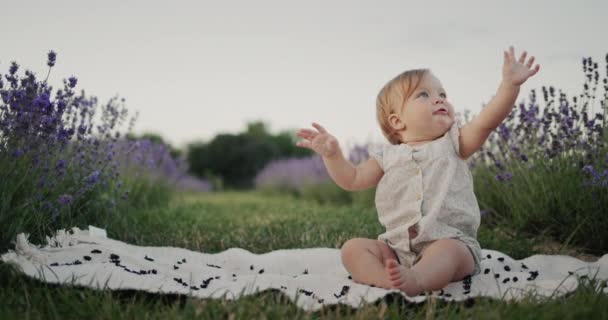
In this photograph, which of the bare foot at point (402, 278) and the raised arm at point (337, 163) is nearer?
the bare foot at point (402, 278)

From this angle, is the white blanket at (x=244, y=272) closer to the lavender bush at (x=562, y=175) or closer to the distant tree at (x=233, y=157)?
the lavender bush at (x=562, y=175)

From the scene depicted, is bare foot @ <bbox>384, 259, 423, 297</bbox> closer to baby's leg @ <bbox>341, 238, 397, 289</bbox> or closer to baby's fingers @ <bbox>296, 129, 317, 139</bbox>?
baby's leg @ <bbox>341, 238, 397, 289</bbox>

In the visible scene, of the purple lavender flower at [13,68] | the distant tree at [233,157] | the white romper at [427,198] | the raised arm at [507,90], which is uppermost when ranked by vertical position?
the purple lavender flower at [13,68]

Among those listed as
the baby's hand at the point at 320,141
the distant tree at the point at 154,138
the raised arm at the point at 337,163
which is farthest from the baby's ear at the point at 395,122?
the distant tree at the point at 154,138

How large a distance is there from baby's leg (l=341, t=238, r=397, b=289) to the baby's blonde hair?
1.94 feet

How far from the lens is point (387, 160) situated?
7.80ft

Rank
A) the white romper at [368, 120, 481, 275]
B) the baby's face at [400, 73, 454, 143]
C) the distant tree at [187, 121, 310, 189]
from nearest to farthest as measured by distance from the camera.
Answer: the white romper at [368, 120, 481, 275] < the baby's face at [400, 73, 454, 143] < the distant tree at [187, 121, 310, 189]

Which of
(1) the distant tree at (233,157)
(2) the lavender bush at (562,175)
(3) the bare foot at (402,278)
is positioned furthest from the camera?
(1) the distant tree at (233,157)

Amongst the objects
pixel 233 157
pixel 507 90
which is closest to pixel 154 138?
pixel 233 157

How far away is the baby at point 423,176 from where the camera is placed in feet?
6.71

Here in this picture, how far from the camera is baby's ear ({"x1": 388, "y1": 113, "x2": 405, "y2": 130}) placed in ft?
7.80

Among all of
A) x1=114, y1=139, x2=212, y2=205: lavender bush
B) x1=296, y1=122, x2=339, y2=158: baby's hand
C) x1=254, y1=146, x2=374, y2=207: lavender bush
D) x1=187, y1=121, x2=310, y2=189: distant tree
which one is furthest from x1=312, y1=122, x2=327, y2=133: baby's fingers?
x1=187, y1=121, x2=310, y2=189: distant tree

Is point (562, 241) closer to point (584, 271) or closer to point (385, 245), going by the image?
point (584, 271)

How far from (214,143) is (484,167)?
14.8 metres
